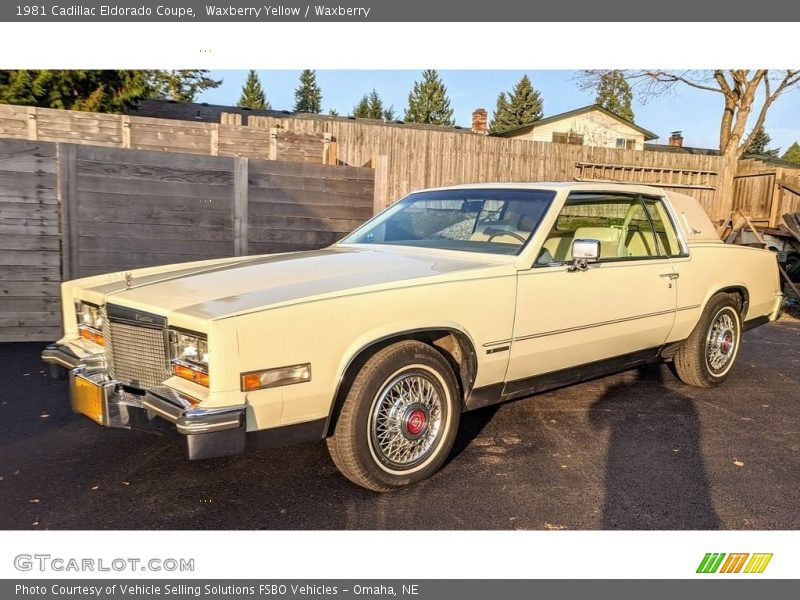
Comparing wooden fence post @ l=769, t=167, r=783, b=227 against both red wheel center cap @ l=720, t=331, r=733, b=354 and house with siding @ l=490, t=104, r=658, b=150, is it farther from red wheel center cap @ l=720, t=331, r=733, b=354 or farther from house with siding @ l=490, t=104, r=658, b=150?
house with siding @ l=490, t=104, r=658, b=150

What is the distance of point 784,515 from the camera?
3.11m

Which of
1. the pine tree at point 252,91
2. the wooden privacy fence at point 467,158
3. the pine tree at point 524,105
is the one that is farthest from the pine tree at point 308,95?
the wooden privacy fence at point 467,158

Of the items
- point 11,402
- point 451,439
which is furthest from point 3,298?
point 451,439

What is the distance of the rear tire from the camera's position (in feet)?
17.0

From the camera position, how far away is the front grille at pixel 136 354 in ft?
9.74

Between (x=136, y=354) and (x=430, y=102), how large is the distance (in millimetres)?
63877

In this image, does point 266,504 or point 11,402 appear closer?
point 266,504

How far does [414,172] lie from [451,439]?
1022cm

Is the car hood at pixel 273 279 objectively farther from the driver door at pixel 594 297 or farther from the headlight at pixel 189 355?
the driver door at pixel 594 297

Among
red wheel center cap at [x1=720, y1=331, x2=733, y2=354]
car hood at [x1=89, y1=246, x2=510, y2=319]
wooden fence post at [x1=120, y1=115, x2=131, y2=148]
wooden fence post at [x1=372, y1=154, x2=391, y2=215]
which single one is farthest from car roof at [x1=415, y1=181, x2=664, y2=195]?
wooden fence post at [x1=120, y1=115, x2=131, y2=148]

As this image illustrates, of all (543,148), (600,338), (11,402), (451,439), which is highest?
(543,148)

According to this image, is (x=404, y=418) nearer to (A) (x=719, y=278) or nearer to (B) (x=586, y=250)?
(B) (x=586, y=250)

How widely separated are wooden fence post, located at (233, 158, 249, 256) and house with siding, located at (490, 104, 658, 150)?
2435 centimetres

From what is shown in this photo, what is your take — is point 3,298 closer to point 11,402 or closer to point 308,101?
point 11,402
